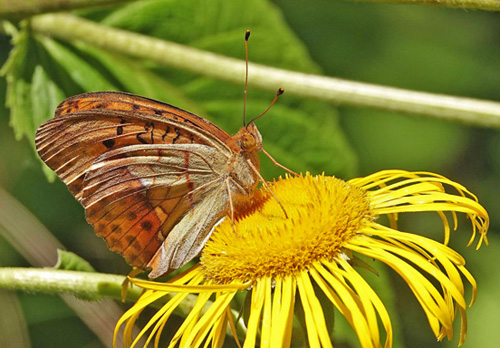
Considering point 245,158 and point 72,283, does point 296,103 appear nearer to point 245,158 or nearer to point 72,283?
point 245,158

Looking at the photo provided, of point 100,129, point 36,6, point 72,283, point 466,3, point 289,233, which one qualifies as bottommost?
point 72,283

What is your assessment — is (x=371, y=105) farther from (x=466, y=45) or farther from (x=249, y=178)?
(x=466, y=45)

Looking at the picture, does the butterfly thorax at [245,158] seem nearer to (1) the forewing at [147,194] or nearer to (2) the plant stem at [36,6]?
(1) the forewing at [147,194]

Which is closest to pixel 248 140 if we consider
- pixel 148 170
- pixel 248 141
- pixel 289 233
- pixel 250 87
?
pixel 248 141

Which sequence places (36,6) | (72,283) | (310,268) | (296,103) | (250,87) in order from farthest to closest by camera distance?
1. (296,103)
2. (250,87)
3. (36,6)
4. (72,283)
5. (310,268)

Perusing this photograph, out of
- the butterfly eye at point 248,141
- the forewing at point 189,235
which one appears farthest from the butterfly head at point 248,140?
the forewing at point 189,235

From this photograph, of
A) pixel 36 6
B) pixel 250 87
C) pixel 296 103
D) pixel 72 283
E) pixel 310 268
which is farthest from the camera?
pixel 296 103

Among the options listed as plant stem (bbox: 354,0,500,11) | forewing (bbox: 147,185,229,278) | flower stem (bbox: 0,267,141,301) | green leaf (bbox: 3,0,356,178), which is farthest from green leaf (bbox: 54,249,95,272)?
plant stem (bbox: 354,0,500,11)
